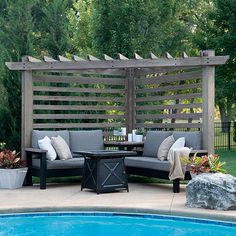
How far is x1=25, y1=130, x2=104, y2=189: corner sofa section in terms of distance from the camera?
27.9 feet

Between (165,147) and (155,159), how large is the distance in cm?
28

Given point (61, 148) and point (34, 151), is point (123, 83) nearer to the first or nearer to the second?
point (61, 148)

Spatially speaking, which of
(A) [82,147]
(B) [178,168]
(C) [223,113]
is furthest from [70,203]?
(C) [223,113]

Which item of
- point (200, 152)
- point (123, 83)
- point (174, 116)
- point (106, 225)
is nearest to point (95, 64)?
point (123, 83)

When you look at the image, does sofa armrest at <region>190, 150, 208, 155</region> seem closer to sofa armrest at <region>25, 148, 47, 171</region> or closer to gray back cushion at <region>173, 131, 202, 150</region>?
gray back cushion at <region>173, 131, 202, 150</region>

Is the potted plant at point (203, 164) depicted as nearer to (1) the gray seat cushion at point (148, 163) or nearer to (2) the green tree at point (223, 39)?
(1) the gray seat cushion at point (148, 163)

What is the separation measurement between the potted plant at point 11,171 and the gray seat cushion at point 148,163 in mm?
1847

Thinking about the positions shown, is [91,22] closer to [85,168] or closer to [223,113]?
[85,168]

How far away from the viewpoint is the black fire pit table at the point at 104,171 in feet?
26.2

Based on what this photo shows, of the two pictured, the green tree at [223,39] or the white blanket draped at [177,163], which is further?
the green tree at [223,39]

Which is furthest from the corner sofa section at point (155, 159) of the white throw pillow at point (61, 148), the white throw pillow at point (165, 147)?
the white throw pillow at point (61, 148)

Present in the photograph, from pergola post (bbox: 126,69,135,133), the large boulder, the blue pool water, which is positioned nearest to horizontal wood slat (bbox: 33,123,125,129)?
pergola post (bbox: 126,69,135,133)

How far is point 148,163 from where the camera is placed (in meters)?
8.51

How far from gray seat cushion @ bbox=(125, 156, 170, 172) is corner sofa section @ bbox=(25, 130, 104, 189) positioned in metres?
0.87
